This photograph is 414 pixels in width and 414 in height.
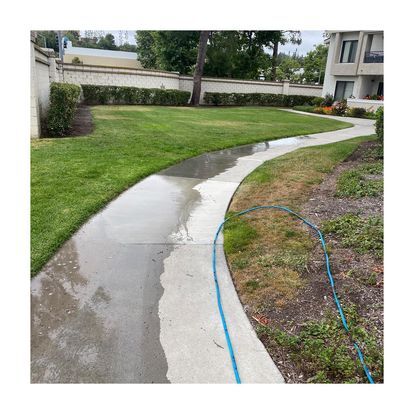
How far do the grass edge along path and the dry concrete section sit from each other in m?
0.16

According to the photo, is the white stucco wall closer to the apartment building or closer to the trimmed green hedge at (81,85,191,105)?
the apartment building

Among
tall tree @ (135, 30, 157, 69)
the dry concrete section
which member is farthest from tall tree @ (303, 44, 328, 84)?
the dry concrete section

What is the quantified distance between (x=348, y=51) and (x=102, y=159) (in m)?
24.1

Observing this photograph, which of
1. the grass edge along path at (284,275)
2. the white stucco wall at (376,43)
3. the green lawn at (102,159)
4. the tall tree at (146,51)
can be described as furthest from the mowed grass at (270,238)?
the tall tree at (146,51)

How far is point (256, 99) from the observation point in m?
25.6

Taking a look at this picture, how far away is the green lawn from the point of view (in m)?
4.39

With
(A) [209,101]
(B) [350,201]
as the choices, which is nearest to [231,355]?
(B) [350,201]

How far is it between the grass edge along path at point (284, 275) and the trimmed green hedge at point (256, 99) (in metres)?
18.8

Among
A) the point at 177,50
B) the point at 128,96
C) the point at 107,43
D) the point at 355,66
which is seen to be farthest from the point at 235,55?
the point at 107,43

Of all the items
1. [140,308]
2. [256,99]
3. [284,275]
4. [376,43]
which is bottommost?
[140,308]

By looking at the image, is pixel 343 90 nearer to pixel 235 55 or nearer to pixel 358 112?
pixel 358 112

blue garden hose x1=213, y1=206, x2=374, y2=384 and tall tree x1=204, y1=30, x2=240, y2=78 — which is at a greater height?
tall tree x1=204, y1=30, x2=240, y2=78

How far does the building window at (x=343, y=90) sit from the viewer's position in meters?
25.9
